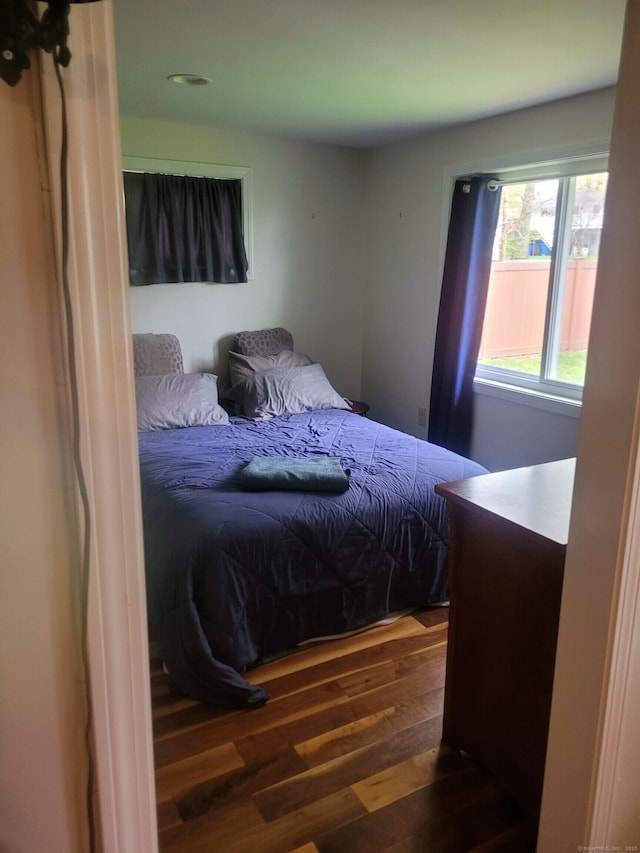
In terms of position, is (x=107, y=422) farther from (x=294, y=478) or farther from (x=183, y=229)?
(x=183, y=229)

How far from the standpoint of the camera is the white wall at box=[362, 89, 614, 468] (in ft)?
10.8

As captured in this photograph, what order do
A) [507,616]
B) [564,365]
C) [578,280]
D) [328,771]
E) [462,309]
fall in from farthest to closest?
[462,309]
[564,365]
[578,280]
[328,771]
[507,616]

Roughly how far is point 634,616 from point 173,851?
4.13ft

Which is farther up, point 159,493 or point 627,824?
point 159,493

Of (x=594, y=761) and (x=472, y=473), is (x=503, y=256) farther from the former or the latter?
(x=594, y=761)

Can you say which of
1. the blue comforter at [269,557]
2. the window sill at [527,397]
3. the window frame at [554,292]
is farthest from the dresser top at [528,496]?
the window frame at [554,292]

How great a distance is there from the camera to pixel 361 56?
2568 millimetres

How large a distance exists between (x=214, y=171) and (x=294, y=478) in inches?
95.3

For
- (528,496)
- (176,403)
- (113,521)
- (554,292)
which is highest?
(554,292)

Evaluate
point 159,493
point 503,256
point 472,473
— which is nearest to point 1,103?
point 159,493

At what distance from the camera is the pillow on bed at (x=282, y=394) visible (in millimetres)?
3906

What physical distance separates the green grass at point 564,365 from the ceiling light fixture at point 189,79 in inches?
89.1

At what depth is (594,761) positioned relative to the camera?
1274mm

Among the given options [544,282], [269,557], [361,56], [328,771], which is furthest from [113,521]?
[544,282]
